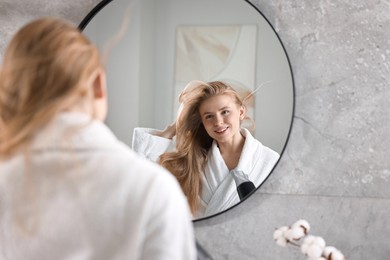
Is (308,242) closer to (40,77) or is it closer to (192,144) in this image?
(192,144)

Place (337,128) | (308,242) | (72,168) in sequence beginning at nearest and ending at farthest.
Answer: (72,168), (308,242), (337,128)

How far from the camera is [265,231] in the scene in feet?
6.37

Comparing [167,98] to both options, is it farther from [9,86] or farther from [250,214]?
[9,86]

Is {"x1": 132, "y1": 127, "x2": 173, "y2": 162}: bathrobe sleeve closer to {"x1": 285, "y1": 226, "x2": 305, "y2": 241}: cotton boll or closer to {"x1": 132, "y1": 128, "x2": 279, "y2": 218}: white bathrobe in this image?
{"x1": 132, "y1": 128, "x2": 279, "y2": 218}: white bathrobe

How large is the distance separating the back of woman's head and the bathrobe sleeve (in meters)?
0.97

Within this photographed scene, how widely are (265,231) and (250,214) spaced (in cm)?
7

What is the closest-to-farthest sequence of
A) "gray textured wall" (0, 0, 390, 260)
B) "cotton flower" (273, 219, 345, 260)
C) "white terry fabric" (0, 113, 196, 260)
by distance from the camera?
"white terry fabric" (0, 113, 196, 260) < "cotton flower" (273, 219, 345, 260) < "gray textured wall" (0, 0, 390, 260)

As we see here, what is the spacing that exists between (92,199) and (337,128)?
107 cm

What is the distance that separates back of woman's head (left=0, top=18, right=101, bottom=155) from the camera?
964 mm

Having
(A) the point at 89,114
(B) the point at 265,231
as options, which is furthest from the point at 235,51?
(A) the point at 89,114

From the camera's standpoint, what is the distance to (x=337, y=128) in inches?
74.1

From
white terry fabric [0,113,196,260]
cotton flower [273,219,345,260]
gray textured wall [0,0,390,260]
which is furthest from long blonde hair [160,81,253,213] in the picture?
white terry fabric [0,113,196,260]

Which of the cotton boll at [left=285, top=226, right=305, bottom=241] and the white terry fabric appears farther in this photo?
the cotton boll at [left=285, top=226, right=305, bottom=241]

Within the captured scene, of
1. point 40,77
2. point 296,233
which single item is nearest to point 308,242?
point 296,233
